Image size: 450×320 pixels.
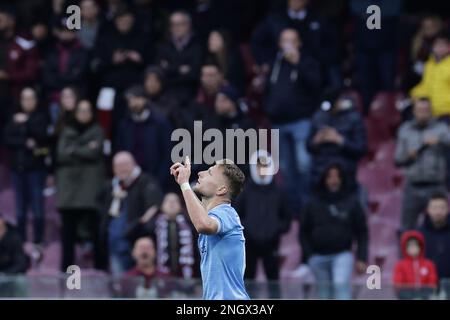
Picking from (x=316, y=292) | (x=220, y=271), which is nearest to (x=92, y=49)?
(x=316, y=292)

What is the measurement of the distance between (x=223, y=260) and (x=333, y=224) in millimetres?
4804

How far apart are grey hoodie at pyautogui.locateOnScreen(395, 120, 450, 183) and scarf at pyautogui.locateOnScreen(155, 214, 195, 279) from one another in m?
2.35

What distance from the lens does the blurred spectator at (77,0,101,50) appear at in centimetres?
1702

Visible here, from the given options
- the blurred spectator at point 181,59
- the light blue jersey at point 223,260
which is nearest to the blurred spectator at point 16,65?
the blurred spectator at point 181,59

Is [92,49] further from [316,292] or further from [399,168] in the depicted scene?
[316,292]

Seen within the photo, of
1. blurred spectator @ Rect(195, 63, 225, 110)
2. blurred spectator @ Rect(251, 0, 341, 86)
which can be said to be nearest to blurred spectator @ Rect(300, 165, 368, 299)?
blurred spectator @ Rect(195, 63, 225, 110)

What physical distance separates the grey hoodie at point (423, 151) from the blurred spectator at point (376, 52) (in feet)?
6.00

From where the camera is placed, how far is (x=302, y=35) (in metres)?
16.6

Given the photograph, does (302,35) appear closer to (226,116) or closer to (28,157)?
(226,116)

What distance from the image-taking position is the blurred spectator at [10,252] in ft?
48.5

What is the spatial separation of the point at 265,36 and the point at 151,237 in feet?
10.0

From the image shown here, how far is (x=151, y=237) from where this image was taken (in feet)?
48.2

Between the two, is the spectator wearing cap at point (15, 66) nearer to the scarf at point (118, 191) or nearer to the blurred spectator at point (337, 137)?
the scarf at point (118, 191)

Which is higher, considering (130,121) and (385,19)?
(385,19)
